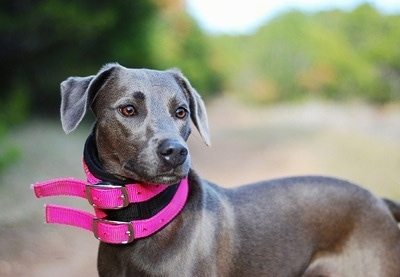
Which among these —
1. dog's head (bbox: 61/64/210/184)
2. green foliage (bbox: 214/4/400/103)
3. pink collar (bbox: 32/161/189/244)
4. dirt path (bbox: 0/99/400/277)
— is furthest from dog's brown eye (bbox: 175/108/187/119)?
green foliage (bbox: 214/4/400/103)

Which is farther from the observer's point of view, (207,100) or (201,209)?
(207,100)

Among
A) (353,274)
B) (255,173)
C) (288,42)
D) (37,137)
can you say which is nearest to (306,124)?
(255,173)

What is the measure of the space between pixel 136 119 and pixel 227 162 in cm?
1186

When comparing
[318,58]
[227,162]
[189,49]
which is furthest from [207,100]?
[227,162]

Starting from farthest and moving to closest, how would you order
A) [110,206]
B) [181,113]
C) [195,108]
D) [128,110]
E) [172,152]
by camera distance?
[195,108] < [181,113] < [128,110] < [110,206] < [172,152]

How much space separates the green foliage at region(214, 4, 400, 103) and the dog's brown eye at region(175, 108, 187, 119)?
2513cm

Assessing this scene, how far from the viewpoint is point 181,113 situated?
414 cm

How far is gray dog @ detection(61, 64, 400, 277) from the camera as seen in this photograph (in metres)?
3.89

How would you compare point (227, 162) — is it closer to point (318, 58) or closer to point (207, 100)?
point (207, 100)

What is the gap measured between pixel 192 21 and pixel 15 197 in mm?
22552

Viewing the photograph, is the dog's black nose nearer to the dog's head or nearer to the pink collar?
the dog's head

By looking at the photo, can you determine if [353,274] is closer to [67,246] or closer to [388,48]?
[67,246]

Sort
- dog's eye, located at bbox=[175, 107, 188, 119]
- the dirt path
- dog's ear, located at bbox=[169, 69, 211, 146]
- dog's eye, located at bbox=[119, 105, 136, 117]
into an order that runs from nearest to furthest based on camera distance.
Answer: dog's eye, located at bbox=[119, 105, 136, 117] → dog's eye, located at bbox=[175, 107, 188, 119] → dog's ear, located at bbox=[169, 69, 211, 146] → the dirt path

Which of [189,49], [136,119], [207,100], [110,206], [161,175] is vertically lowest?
[207,100]
